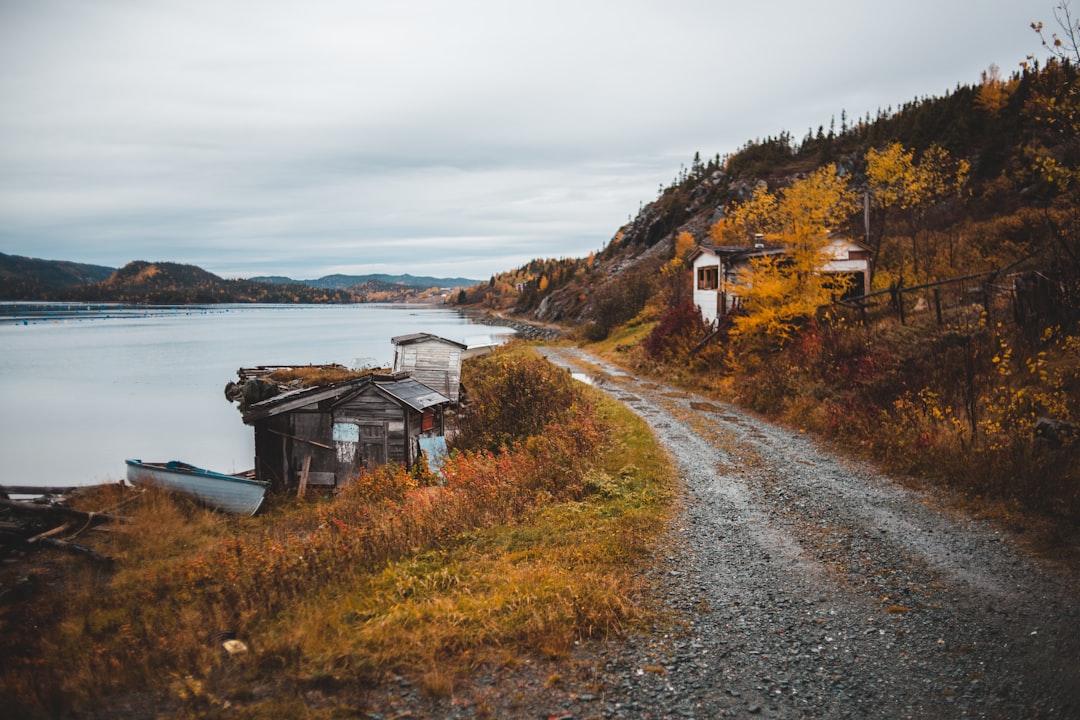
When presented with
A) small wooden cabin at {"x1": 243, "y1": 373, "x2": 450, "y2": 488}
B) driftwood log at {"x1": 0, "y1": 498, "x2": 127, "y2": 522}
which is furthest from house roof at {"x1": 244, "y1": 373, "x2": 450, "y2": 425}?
driftwood log at {"x1": 0, "y1": 498, "x2": 127, "y2": 522}

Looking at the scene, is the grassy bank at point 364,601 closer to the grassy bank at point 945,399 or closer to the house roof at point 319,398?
the grassy bank at point 945,399

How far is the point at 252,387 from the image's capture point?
30391 millimetres

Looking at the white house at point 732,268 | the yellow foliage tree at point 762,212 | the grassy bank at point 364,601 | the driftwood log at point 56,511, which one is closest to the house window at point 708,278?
the white house at point 732,268

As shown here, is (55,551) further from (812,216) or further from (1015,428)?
(812,216)

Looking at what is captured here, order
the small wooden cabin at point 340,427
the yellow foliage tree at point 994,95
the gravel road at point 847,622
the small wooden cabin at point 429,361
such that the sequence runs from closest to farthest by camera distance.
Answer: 1. the gravel road at point 847,622
2. the small wooden cabin at point 340,427
3. the small wooden cabin at point 429,361
4. the yellow foliage tree at point 994,95

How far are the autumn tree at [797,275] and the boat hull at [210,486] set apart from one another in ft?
65.3

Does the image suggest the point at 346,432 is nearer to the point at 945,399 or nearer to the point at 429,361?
the point at 429,361

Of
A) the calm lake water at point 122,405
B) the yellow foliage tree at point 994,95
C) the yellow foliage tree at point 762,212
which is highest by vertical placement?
the yellow foliage tree at point 994,95

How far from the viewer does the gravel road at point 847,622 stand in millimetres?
5391

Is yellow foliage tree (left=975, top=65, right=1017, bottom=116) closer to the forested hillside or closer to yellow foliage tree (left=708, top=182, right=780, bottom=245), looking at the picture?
the forested hillside

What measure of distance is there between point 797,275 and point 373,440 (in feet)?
59.4

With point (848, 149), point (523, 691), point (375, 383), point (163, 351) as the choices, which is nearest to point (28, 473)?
point (375, 383)

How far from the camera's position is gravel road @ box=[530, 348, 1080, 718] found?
5391 millimetres

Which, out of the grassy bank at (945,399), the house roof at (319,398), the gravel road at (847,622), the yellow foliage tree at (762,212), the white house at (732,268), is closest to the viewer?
the gravel road at (847,622)
